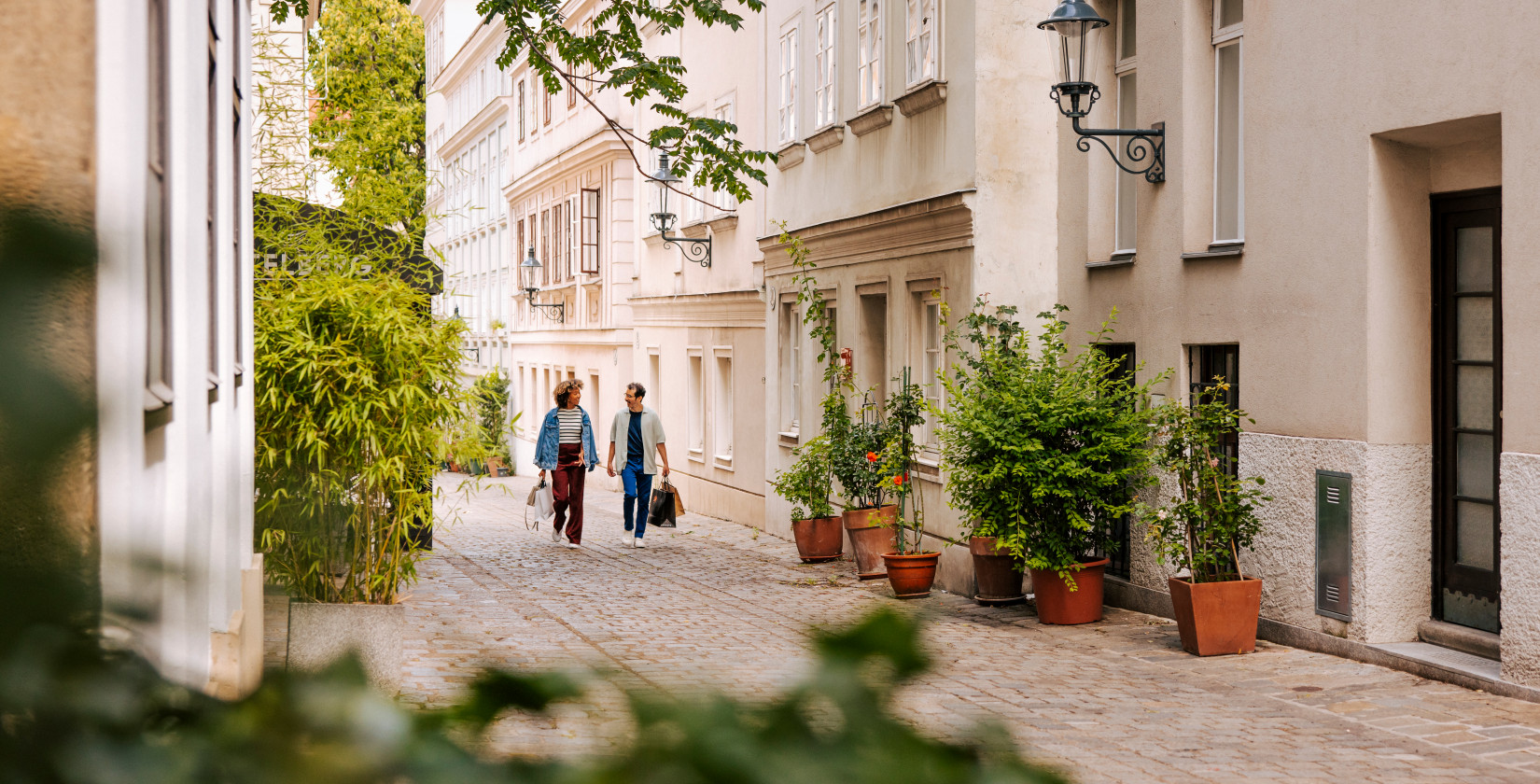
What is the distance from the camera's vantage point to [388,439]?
8.15 m

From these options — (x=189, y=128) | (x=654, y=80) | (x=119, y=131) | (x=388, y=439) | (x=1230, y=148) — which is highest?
(x=654, y=80)

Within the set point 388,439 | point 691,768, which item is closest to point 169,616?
point 691,768

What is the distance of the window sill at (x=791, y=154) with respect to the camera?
1844 centimetres

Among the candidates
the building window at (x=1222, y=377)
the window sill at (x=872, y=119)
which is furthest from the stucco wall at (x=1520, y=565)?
the window sill at (x=872, y=119)

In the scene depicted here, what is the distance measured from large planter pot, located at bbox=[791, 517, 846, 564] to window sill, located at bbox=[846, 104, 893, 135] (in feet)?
13.4

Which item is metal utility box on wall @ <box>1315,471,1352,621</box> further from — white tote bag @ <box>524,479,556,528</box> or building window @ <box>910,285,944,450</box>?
white tote bag @ <box>524,479,556,528</box>

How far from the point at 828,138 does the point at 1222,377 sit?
7.72 metres

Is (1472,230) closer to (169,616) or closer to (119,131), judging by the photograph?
(119,131)

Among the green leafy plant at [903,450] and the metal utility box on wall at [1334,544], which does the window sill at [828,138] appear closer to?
the green leafy plant at [903,450]

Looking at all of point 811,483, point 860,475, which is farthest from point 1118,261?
point 811,483

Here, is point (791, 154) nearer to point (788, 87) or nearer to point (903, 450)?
point (788, 87)

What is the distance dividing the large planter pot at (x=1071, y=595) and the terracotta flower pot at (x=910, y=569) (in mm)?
1660

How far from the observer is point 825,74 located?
17.8 meters

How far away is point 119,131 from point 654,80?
1080cm
